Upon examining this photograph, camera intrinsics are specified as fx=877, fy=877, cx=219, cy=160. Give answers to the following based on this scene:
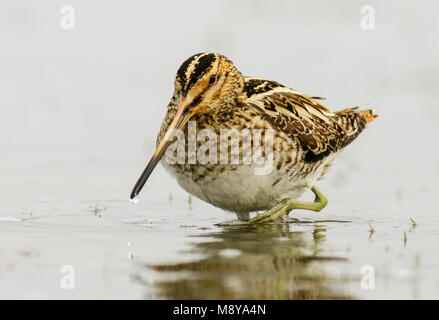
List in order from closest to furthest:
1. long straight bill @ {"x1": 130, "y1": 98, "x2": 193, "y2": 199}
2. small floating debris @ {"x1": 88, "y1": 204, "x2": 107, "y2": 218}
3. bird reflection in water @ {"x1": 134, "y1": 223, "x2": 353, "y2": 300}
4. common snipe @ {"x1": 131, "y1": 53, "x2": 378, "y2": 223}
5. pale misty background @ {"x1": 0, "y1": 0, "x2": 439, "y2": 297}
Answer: bird reflection in water @ {"x1": 134, "y1": 223, "x2": 353, "y2": 300} < long straight bill @ {"x1": 130, "y1": 98, "x2": 193, "y2": 199} < common snipe @ {"x1": 131, "y1": 53, "x2": 378, "y2": 223} < small floating debris @ {"x1": 88, "y1": 204, "x2": 107, "y2": 218} < pale misty background @ {"x1": 0, "y1": 0, "x2": 439, "y2": 297}

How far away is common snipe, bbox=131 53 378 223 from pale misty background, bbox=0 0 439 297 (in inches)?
23.4

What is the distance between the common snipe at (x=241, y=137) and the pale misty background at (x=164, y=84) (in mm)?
595

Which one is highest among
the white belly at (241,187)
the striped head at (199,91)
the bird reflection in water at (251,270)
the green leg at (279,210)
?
the striped head at (199,91)

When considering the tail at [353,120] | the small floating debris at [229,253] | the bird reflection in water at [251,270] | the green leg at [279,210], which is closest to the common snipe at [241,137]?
the green leg at [279,210]

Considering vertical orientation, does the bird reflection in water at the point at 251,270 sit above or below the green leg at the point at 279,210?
below

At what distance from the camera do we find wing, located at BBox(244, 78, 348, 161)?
294 inches

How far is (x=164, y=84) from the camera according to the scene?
13859 millimetres

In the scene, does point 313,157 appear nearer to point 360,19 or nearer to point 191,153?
point 191,153

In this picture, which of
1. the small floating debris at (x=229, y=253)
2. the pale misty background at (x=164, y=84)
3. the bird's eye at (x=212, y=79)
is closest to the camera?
the small floating debris at (x=229, y=253)

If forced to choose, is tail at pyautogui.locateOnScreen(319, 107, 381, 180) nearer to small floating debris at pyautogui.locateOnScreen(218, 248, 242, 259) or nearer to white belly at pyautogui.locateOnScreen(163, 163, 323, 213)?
white belly at pyautogui.locateOnScreen(163, 163, 323, 213)

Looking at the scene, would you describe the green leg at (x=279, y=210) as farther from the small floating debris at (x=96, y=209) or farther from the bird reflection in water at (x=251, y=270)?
the small floating debris at (x=96, y=209)

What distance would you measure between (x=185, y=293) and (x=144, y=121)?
7.83 m

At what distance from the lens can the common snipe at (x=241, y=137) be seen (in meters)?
6.98

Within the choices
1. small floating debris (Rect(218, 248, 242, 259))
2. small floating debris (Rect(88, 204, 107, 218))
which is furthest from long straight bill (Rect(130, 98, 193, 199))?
small floating debris (Rect(218, 248, 242, 259))
